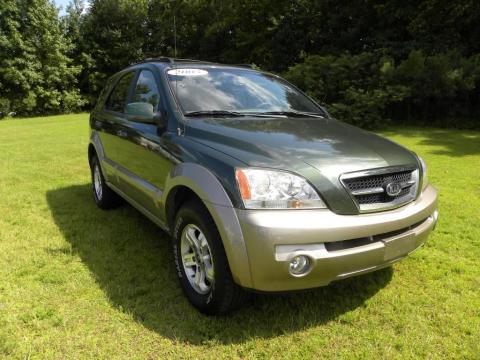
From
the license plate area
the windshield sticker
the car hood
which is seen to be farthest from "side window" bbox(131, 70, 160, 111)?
the license plate area

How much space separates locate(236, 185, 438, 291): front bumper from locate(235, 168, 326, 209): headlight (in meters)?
0.05

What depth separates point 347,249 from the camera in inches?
96.7

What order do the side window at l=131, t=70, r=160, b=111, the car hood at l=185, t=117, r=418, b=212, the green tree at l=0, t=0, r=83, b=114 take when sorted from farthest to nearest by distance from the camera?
1. the green tree at l=0, t=0, r=83, b=114
2. the side window at l=131, t=70, r=160, b=111
3. the car hood at l=185, t=117, r=418, b=212

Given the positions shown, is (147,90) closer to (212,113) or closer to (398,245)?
(212,113)

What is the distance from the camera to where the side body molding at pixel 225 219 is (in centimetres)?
239

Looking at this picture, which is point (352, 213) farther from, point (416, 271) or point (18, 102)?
point (18, 102)

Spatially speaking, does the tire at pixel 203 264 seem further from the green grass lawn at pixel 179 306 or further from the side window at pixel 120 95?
the side window at pixel 120 95

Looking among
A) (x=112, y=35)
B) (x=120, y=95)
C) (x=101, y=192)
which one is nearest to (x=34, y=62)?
(x=112, y=35)

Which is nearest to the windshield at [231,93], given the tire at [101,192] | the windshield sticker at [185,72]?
the windshield sticker at [185,72]

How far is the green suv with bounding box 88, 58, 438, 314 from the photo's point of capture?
2.39 metres

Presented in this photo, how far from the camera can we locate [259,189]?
2.43 metres

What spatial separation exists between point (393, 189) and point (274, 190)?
833 mm

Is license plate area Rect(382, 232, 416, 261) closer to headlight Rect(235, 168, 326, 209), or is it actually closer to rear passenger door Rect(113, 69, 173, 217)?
headlight Rect(235, 168, 326, 209)

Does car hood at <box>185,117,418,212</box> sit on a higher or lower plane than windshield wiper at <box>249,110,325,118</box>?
lower
